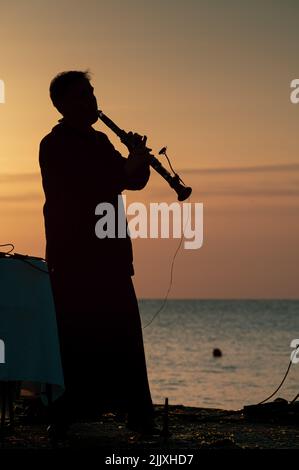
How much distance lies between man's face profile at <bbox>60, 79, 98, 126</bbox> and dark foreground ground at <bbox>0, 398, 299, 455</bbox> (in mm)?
2104

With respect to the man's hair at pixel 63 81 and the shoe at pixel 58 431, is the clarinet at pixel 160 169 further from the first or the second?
the shoe at pixel 58 431

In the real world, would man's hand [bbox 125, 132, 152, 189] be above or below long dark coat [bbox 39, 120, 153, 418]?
above

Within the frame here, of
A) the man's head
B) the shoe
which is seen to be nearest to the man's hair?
the man's head

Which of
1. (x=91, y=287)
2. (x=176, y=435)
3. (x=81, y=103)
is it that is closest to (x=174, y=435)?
(x=176, y=435)

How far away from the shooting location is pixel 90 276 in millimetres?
8352

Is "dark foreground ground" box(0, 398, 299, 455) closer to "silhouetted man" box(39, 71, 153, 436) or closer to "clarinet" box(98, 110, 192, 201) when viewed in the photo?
"silhouetted man" box(39, 71, 153, 436)

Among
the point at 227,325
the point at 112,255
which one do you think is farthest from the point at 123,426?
the point at 227,325

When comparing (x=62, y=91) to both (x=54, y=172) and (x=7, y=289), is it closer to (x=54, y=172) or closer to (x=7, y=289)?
(x=54, y=172)

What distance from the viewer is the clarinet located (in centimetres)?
842

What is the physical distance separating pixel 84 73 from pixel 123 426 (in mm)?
2661

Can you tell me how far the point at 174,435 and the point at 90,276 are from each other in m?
1.25

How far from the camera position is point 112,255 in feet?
27.5

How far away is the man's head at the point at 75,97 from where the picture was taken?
8.30 meters

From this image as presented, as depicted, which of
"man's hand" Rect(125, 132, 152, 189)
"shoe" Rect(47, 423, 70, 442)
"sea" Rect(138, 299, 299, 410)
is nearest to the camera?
"shoe" Rect(47, 423, 70, 442)
